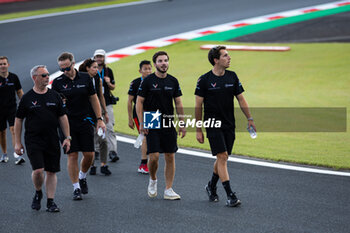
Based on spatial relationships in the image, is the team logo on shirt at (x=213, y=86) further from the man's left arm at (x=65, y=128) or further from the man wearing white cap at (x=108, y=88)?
the man wearing white cap at (x=108, y=88)

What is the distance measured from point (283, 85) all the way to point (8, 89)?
9.18m

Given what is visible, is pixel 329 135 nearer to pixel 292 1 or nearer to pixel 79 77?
pixel 79 77

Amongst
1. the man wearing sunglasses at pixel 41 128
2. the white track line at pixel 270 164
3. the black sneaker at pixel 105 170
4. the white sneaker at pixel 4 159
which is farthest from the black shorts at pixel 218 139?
the white sneaker at pixel 4 159

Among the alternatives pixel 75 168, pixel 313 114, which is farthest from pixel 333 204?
pixel 313 114

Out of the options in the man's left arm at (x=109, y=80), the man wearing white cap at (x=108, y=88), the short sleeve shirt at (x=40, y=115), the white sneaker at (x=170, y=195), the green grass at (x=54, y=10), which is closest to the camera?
the short sleeve shirt at (x=40, y=115)

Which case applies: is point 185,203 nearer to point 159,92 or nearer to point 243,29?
point 159,92

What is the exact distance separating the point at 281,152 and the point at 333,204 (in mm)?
3140

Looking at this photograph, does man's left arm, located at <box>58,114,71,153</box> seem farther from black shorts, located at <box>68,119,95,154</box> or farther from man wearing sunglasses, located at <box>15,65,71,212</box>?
black shorts, located at <box>68,119,95,154</box>

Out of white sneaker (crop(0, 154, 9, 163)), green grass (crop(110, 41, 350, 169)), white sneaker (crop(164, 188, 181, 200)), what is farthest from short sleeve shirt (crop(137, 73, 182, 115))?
white sneaker (crop(0, 154, 9, 163))

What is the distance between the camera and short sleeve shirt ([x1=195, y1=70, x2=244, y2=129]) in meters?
8.08

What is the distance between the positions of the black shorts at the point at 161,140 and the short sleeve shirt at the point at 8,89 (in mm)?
3831

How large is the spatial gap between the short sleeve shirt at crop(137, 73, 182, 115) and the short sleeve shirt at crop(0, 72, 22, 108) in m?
3.66

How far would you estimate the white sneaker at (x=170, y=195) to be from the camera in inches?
328

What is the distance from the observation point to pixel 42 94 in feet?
25.6
